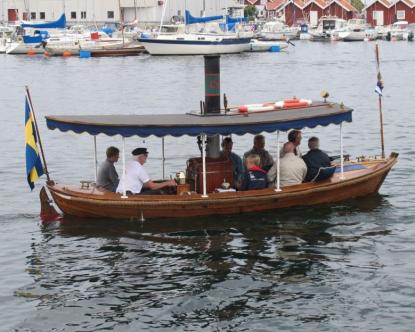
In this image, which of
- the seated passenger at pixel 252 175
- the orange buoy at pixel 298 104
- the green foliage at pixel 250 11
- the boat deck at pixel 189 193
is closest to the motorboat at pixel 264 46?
the green foliage at pixel 250 11

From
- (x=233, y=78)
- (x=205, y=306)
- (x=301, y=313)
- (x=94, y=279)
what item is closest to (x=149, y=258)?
(x=94, y=279)

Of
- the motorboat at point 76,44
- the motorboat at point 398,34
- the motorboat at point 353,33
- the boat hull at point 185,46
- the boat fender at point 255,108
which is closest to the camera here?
the boat fender at point 255,108

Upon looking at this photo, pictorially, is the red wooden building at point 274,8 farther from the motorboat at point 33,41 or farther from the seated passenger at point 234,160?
the seated passenger at point 234,160

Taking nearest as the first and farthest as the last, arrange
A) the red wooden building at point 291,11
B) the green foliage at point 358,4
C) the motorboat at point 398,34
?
1. the motorboat at point 398,34
2. the red wooden building at point 291,11
3. the green foliage at point 358,4

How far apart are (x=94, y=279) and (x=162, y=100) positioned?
3708 cm

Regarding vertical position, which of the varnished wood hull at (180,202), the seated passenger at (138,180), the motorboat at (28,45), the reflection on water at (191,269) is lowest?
the reflection on water at (191,269)

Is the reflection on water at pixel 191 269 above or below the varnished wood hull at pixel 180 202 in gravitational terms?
below

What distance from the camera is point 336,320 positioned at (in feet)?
48.7

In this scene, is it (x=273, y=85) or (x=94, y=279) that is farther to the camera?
(x=273, y=85)

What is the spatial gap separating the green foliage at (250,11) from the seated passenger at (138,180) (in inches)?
5618

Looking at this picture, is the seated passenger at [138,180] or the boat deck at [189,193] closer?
the seated passenger at [138,180]

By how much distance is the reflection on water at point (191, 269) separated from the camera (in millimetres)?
15125

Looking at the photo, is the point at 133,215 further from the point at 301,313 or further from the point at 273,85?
the point at 273,85

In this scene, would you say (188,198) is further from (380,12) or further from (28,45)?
(380,12)
